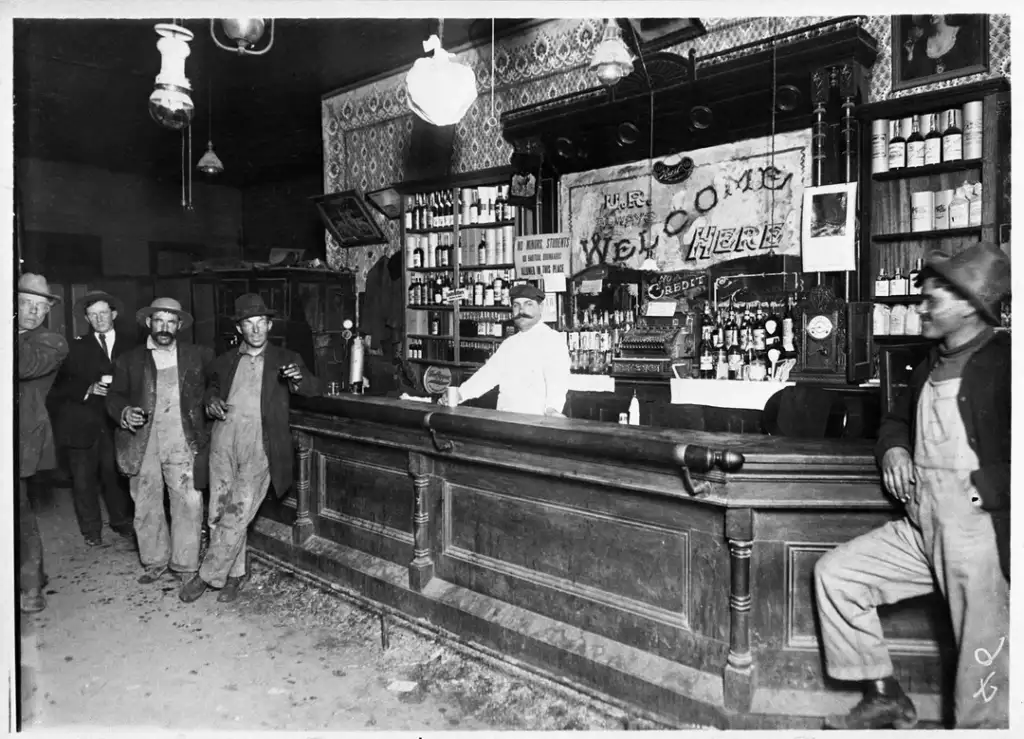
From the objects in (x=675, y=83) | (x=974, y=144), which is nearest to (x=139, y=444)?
(x=675, y=83)

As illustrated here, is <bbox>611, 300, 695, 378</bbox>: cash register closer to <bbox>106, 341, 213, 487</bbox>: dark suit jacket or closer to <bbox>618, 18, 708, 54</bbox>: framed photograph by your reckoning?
<bbox>618, 18, 708, 54</bbox>: framed photograph

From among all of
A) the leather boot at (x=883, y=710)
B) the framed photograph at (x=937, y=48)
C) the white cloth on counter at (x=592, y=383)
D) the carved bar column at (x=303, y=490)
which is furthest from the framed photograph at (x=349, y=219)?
the leather boot at (x=883, y=710)

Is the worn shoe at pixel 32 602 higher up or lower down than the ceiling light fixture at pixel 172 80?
lower down

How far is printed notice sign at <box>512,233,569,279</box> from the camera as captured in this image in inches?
243

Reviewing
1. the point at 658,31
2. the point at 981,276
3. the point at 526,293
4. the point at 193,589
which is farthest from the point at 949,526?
the point at 658,31

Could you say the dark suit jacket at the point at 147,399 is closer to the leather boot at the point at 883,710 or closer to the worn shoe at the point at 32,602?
the worn shoe at the point at 32,602

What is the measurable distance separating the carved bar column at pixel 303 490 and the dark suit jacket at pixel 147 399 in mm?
487

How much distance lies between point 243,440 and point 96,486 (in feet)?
5.48

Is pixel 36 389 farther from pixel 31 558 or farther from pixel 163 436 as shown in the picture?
pixel 31 558

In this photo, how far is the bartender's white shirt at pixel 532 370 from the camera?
4.39m

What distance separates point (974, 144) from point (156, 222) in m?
9.34

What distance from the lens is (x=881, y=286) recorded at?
4.74 metres

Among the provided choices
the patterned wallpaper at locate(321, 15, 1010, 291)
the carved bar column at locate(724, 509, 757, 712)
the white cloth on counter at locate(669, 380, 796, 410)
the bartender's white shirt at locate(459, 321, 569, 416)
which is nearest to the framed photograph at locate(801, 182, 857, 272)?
the patterned wallpaper at locate(321, 15, 1010, 291)

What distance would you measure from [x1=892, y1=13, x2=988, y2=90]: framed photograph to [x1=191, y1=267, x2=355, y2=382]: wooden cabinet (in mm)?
5459
